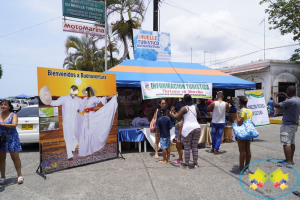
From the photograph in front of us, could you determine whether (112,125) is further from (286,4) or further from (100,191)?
(286,4)

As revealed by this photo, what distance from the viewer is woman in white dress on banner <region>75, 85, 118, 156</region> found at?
5355 mm

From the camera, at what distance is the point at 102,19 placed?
43.6 feet

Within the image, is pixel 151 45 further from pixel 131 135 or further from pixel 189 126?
pixel 189 126

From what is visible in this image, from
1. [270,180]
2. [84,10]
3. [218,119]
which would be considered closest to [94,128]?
[218,119]

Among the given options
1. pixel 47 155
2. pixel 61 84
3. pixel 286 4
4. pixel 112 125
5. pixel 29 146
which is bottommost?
pixel 29 146

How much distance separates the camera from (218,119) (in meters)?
6.23

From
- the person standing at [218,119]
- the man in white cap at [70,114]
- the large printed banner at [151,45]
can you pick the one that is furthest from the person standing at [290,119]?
the large printed banner at [151,45]

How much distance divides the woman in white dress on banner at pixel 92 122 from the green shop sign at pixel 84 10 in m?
8.32

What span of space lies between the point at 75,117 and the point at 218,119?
4.01 m

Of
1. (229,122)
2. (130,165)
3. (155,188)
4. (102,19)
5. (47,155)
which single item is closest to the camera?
(155,188)

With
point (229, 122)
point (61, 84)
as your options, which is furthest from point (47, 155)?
point (229, 122)

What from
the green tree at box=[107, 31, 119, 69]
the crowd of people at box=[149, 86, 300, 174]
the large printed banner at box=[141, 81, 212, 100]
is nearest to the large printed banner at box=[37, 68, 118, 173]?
the large printed banner at box=[141, 81, 212, 100]

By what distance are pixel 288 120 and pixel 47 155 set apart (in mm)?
5669

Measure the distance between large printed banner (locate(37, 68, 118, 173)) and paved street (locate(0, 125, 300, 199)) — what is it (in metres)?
0.37
